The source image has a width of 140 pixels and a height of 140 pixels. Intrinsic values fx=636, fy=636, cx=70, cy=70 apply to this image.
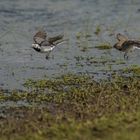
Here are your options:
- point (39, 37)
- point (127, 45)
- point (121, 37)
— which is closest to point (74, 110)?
point (127, 45)

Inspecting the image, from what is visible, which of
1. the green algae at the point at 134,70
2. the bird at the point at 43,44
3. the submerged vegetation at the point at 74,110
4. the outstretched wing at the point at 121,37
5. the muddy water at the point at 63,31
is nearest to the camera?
the submerged vegetation at the point at 74,110

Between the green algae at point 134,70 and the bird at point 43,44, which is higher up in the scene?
the bird at point 43,44

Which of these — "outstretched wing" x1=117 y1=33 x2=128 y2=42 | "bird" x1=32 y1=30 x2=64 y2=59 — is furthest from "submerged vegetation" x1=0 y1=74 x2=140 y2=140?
"outstretched wing" x1=117 y1=33 x2=128 y2=42

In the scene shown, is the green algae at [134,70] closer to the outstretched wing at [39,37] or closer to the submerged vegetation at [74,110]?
the submerged vegetation at [74,110]

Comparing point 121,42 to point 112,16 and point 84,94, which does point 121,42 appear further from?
A: point 112,16

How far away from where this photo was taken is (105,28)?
66.4 ft

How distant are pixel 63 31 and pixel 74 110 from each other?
9.20m

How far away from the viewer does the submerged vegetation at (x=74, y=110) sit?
8.59 metres

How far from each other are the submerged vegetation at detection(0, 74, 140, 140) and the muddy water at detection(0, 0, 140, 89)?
82 cm

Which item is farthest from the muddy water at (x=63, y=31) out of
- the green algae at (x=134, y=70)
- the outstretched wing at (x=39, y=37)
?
the outstretched wing at (x=39, y=37)

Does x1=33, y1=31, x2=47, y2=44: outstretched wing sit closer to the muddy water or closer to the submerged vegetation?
the muddy water

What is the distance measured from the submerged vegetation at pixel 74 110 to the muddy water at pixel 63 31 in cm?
82

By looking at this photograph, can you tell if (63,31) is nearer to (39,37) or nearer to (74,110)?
(39,37)

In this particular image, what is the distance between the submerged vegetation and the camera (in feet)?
28.2
